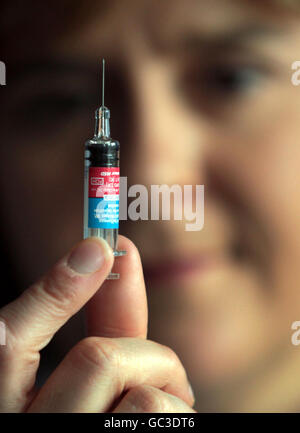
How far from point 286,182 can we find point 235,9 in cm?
50

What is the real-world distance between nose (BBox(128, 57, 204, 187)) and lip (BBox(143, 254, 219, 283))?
0.71ft

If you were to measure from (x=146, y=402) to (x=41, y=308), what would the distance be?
0.23 metres

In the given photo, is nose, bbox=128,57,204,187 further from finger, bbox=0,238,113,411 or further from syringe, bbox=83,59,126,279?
finger, bbox=0,238,113,411

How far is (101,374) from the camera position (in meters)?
0.71

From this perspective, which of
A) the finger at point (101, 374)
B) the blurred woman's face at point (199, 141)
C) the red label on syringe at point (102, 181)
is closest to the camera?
the finger at point (101, 374)

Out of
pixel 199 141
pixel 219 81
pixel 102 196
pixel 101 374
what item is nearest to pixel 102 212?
pixel 102 196

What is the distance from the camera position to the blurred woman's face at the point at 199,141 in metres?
1.18

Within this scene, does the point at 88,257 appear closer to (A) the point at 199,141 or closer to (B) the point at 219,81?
(A) the point at 199,141

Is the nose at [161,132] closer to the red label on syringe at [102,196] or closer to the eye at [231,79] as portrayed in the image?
the eye at [231,79]

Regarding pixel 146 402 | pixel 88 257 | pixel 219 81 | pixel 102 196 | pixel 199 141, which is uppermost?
pixel 219 81

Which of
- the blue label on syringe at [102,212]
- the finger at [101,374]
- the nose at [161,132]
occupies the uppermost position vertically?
the nose at [161,132]

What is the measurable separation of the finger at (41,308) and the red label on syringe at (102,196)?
0.14m

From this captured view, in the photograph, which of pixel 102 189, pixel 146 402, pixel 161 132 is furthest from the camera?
pixel 161 132

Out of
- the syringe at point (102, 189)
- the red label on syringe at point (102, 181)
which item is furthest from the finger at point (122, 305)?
the red label on syringe at point (102, 181)
